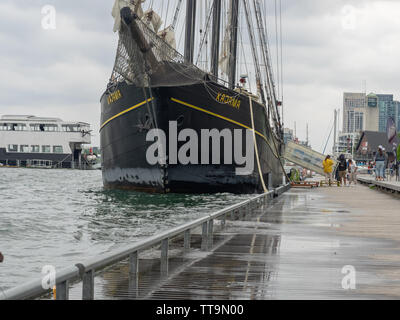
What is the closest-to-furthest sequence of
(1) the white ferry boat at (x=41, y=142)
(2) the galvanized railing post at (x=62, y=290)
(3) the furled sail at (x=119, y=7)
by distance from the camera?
(2) the galvanized railing post at (x=62, y=290) < (3) the furled sail at (x=119, y=7) < (1) the white ferry boat at (x=41, y=142)

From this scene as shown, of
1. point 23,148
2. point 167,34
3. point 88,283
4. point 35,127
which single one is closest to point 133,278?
point 88,283

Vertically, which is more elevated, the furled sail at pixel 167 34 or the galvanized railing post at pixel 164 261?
the furled sail at pixel 167 34

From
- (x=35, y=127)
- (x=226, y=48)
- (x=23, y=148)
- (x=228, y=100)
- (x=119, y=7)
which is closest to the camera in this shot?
(x=119, y=7)

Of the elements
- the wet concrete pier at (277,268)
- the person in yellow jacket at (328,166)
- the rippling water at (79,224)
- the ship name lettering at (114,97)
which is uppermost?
the ship name lettering at (114,97)

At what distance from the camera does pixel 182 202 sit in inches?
992

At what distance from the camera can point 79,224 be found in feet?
Result: 61.7

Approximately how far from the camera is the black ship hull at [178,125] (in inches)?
1063

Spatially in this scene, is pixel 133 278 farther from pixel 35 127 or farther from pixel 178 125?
pixel 35 127

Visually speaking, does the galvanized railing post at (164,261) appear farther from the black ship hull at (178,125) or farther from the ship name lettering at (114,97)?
the ship name lettering at (114,97)

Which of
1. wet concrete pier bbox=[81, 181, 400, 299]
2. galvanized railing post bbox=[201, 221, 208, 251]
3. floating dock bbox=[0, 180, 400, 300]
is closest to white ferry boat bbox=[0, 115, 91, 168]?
wet concrete pier bbox=[81, 181, 400, 299]

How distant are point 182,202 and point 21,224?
303 inches

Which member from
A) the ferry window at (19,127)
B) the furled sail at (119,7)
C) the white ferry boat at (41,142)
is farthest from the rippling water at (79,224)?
the ferry window at (19,127)

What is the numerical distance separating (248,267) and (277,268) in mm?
348

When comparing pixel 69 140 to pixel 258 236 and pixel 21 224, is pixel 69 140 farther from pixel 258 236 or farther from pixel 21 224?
pixel 258 236
